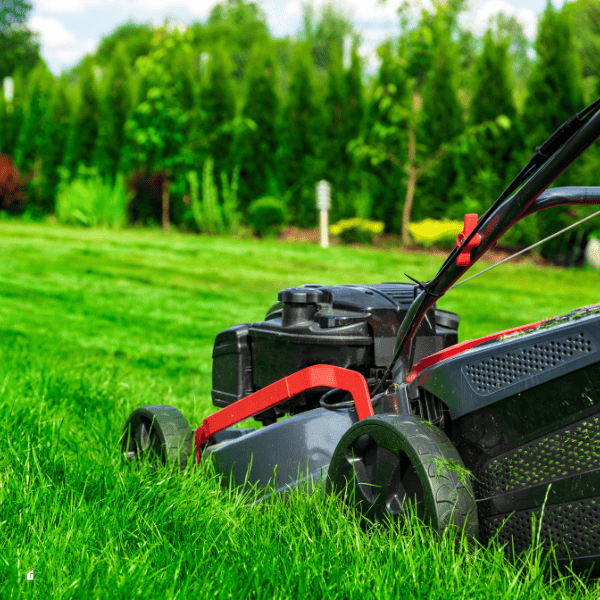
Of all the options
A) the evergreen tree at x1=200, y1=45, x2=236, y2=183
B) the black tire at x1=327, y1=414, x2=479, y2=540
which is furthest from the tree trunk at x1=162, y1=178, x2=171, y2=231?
the black tire at x1=327, y1=414, x2=479, y2=540

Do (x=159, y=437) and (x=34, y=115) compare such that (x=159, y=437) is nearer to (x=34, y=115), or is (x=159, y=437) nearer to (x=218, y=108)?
(x=218, y=108)

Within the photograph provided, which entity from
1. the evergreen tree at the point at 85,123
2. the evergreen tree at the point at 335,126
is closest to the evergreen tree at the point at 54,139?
the evergreen tree at the point at 85,123

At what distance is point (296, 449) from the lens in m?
1.83

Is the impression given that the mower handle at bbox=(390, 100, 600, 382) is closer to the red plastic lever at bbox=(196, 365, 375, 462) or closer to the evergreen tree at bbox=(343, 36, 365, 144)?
the red plastic lever at bbox=(196, 365, 375, 462)

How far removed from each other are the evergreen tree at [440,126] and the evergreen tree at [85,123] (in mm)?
5981

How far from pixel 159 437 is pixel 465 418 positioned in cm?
102

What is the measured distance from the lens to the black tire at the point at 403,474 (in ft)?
4.44

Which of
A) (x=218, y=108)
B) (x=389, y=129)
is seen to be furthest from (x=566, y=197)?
(x=218, y=108)

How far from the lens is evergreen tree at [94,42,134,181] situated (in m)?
12.3

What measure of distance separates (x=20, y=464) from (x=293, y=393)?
75 cm

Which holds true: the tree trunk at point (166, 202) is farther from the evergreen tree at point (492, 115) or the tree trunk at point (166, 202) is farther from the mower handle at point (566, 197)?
the mower handle at point (566, 197)

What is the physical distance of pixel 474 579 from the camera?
1.32 metres

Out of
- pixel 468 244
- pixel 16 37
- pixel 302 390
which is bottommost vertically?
pixel 302 390

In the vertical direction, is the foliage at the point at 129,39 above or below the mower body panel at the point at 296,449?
above
